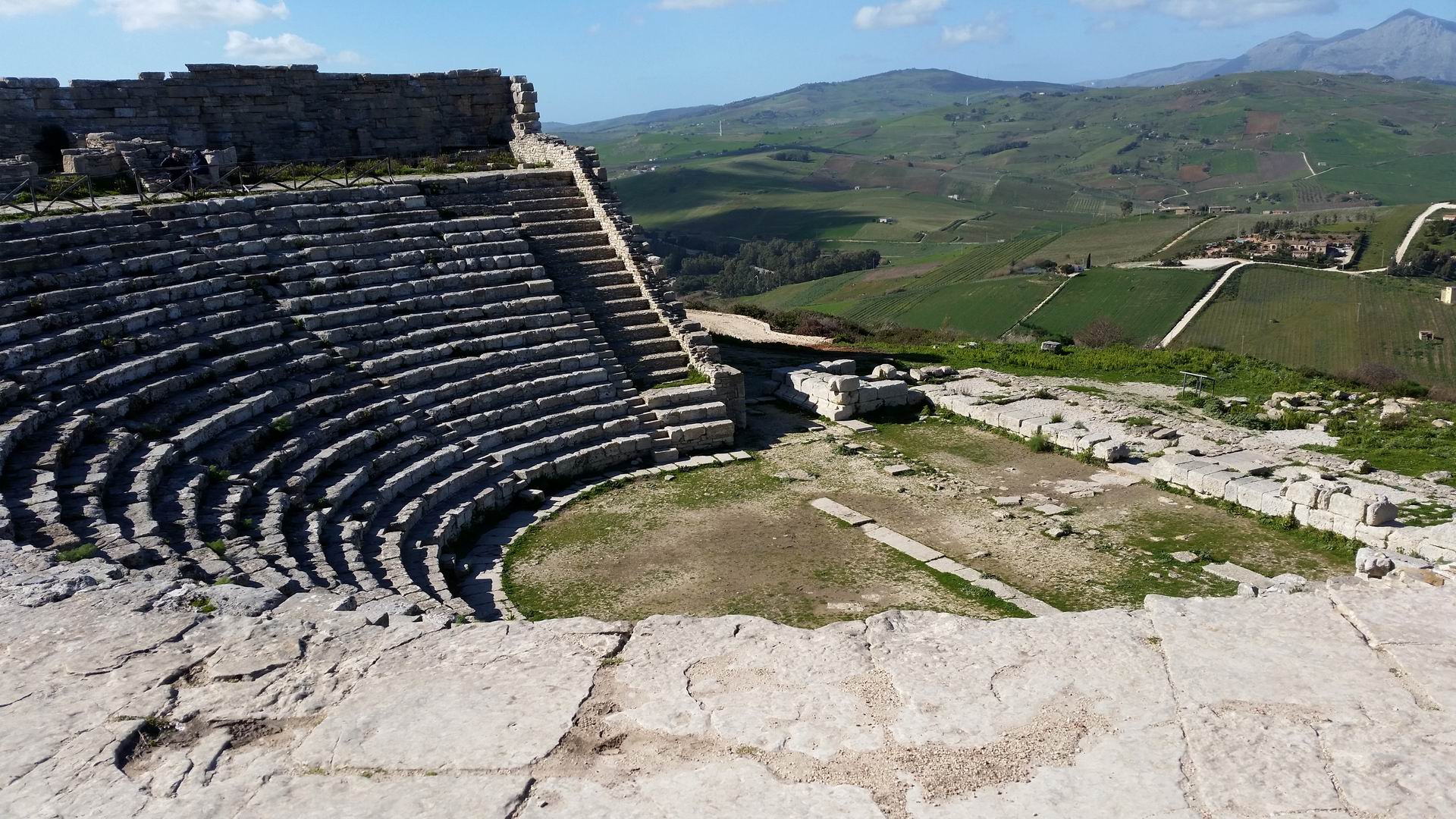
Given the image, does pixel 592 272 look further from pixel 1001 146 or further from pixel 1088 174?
pixel 1001 146

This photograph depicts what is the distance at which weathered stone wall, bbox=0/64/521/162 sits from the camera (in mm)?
18609

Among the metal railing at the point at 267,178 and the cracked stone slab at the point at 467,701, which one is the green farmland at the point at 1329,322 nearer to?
the metal railing at the point at 267,178

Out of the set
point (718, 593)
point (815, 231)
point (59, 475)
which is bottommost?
point (815, 231)

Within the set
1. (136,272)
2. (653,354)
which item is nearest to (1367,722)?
(653,354)

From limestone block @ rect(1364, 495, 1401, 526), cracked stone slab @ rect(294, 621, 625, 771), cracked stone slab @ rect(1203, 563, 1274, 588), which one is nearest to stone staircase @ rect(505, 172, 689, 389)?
cracked stone slab @ rect(1203, 563, 1274, 588)

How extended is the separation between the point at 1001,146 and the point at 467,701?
193 metres

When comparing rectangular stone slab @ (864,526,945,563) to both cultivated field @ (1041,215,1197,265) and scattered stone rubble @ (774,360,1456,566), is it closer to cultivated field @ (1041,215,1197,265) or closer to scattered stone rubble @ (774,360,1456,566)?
scattered stone rubble @ (774,360,1456,566)

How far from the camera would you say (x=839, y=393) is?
17.2m

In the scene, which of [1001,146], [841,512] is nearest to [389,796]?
[841,512]

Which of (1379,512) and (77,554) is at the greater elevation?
(77,554)

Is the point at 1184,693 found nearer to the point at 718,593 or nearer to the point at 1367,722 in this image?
the point at 1367,722

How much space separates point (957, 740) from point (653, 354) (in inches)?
506

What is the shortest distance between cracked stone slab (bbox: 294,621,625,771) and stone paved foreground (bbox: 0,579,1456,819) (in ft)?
0.05

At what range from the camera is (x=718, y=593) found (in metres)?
10.7
